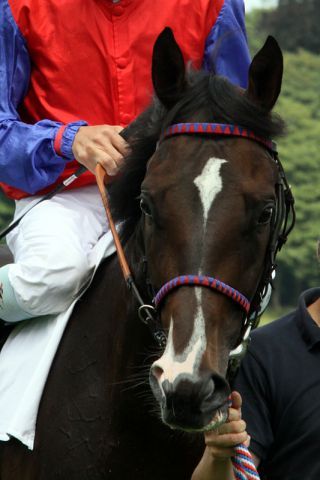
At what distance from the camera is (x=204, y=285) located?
2.86 metres

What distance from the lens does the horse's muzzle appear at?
2.68 meters

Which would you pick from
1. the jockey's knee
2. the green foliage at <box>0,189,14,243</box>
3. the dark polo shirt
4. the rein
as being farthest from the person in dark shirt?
the green foliage at <box>0,189,14,243</box>

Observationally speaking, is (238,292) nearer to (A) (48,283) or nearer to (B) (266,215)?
(B) (266,215)

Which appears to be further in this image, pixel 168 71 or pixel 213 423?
pixel 168 71

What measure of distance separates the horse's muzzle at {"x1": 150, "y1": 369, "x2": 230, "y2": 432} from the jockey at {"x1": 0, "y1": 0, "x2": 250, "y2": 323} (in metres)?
1.17

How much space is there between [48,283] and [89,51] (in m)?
1.10

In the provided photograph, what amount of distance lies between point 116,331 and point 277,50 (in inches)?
43.2

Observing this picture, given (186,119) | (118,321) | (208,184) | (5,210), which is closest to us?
(208,184)

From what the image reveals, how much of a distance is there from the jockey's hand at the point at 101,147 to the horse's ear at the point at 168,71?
285 millimetres

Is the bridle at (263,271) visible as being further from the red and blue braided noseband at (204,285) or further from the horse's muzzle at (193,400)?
the horse's muzzle at (193,400)

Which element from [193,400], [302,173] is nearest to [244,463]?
[193,400]

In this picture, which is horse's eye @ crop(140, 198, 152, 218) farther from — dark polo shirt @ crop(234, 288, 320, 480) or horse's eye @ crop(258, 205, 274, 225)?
dark polo shirt @ crop(234, 288, 320, 480)

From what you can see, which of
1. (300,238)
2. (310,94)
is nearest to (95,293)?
(300,238)

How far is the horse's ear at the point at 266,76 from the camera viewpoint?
322 cm
